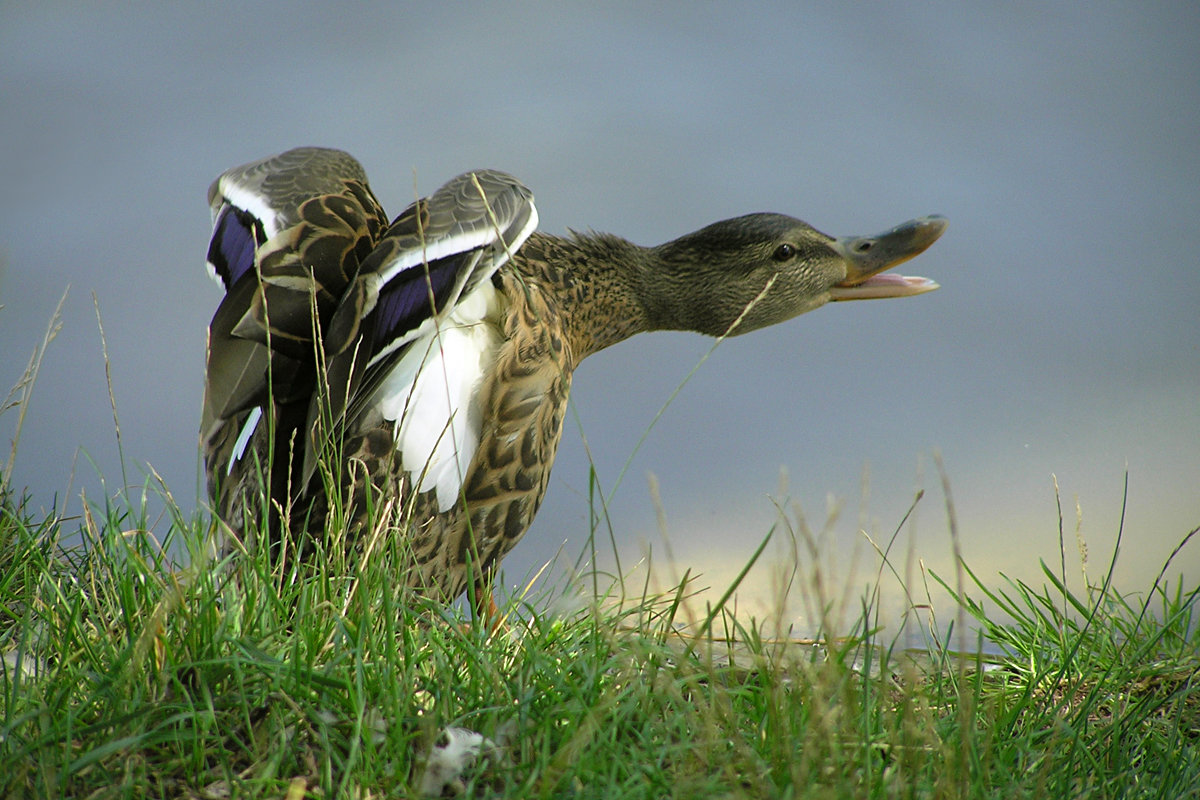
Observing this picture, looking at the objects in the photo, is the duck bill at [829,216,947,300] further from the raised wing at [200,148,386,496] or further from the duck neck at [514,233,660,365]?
the raised wing at [200,148,386,496]

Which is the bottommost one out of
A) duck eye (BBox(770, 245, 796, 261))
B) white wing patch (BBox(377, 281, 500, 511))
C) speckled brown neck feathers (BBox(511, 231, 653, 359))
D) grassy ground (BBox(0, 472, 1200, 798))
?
grassy ground (BBox(0, 472, 1200, 798))

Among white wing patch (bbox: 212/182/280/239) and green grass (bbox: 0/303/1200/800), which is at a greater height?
white wing patch (bbox: 212/182/280/239)

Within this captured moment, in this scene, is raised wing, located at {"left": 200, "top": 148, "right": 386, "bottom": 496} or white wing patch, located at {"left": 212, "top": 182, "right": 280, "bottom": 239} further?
white wing patch, located at {"left": 212, "top": 182, "right": 280, "bottom": 239}

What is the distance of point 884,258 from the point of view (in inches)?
180

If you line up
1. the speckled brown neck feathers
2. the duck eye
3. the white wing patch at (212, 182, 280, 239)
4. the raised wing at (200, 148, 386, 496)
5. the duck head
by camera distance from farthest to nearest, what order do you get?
the duck eye → the duck head → the speckled brown neck feathers → the white wing patch at (212, 182, 280, 239) → the raised wing at (200, 148, 386, 496)

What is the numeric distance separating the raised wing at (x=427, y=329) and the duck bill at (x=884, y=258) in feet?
7.00

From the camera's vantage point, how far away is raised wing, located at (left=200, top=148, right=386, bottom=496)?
249 centimetres

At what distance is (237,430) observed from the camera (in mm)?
3164

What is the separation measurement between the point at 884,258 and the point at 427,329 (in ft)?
8.87

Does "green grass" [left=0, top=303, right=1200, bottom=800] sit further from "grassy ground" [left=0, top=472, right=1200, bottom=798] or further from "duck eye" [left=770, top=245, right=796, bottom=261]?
"duck eye" [left=770, top=245, right=796, bottom=261]

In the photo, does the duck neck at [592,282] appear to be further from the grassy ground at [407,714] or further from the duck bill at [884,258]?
the grassy ground at [407,714]

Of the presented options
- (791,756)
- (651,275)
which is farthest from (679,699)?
(651,275)

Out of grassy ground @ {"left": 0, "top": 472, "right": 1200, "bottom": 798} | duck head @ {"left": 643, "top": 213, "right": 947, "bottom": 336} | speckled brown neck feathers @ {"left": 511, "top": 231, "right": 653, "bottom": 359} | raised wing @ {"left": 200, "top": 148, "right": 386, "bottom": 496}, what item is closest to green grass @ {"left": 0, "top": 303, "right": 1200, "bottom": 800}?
grassy ground @ {"left": 0, "top": 472, "right": 1200, "bottom": 798}

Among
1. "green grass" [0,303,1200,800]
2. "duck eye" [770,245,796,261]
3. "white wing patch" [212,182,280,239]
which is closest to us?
"green grass" [0,303,1200,800]
